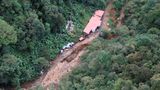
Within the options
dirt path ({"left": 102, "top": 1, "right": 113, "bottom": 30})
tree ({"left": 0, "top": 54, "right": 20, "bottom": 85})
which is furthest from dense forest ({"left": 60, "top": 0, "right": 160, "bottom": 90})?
tree ({"left": 0, "top": 54, "right": 20, "bottom": 85})

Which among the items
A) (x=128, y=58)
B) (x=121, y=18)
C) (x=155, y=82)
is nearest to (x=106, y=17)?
(x=121, y=18)

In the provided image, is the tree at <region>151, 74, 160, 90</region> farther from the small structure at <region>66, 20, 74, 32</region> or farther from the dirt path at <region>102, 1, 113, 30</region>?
the small structure at <region>66, 20, 74, 32</region>

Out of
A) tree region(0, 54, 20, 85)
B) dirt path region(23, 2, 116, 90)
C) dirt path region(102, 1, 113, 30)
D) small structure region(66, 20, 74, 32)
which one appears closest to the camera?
tree region(0, 54, 20, 85)

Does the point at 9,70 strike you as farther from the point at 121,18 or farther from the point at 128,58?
the point at 121,18

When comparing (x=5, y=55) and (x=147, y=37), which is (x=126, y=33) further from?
(x=5, y=55)

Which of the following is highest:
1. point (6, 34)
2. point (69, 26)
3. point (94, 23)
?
point (6, 34)

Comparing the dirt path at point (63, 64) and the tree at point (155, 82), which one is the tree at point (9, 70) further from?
the tree at point (155, 82)

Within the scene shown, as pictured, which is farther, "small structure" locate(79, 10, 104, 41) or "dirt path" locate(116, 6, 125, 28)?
"small structure" locate(79, 10, 104, 41)

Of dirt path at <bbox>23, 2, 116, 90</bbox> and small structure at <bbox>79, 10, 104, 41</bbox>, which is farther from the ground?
small structure at <bbox>79, 10, 104, 41</bbox>

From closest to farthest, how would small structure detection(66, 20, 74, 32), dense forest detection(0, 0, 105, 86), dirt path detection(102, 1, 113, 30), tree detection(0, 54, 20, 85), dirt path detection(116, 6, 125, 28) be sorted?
tree detection(0, 54, 20, 85)
dense forest detection(0, 0, 105, 86)
dirt path detection(116, 6, 125, 28)
small structure detection(66, 20, 74, 32)
dirt path detection(102, 1, 113, 30)
